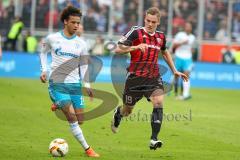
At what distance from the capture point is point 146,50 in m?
12.8

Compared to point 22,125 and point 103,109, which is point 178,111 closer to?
point 103,109

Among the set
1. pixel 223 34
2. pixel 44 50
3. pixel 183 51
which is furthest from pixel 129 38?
pixel 223 34

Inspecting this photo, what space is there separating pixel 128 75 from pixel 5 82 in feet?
53.0

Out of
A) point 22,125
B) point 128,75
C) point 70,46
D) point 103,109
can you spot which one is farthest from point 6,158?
point 103,109

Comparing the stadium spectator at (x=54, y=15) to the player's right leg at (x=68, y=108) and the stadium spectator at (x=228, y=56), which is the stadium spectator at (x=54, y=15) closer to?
the stadium spectator at (x=228, y=56)

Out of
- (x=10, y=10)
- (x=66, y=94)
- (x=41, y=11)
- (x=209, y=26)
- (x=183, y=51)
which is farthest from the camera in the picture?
(x=209, y=26)

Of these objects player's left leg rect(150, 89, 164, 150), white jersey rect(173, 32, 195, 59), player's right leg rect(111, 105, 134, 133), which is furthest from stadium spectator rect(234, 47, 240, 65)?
player's left leg rect(150, 89, 164, 150)

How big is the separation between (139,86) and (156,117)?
0.85 m

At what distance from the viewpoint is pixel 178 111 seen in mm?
20797

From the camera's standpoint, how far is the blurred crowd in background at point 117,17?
34875 mm

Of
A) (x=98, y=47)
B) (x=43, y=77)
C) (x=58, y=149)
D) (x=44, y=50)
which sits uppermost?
(x=44, y=50)

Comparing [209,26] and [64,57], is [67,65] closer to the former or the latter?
[64,57]

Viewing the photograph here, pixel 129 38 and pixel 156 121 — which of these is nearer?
pixel 156 121

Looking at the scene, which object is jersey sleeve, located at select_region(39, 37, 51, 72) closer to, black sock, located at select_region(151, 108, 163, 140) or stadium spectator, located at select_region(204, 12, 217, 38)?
black sock, located at select_region(151, 108, 163, 140)
